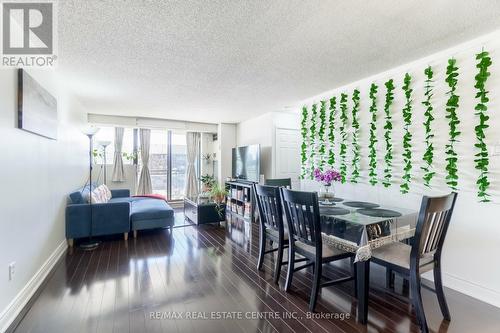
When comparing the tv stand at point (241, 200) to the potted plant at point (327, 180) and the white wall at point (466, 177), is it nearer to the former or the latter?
the potted plant at point (327, 180)

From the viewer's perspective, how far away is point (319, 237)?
2.03m

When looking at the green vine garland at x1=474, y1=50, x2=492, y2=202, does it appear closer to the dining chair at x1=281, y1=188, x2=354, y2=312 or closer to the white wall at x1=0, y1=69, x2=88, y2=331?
the dining chair at x1=281, y1=188, x2=354, y2=312

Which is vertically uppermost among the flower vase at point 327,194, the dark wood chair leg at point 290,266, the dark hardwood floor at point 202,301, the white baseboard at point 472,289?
the flower vase at point 327,194

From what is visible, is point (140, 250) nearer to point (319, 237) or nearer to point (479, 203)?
point (319, 237)

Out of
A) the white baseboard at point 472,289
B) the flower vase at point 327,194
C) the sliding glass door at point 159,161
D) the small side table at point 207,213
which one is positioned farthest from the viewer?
the sliding glass door at point 159,161

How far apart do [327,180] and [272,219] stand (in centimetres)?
78

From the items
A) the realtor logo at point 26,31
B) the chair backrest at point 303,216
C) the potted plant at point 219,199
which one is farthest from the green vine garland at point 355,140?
the realtor logo at point 26,31

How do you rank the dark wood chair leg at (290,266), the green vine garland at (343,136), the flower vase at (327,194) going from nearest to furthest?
the dark wood chair leg at (290,266) → the flower vase at (327,194) → the green vine garland at (343,136)

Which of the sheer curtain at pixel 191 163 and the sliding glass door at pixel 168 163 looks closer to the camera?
the sliding glass door at pixel 168 163

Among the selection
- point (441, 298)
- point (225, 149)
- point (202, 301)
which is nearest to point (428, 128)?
point (441, 298)

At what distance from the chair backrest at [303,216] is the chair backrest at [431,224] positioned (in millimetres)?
702

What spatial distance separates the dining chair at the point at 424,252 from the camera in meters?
1.69

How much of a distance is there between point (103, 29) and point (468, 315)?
394 centimetres

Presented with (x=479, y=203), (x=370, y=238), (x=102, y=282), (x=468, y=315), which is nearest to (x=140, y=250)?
(x=102, y=282)
